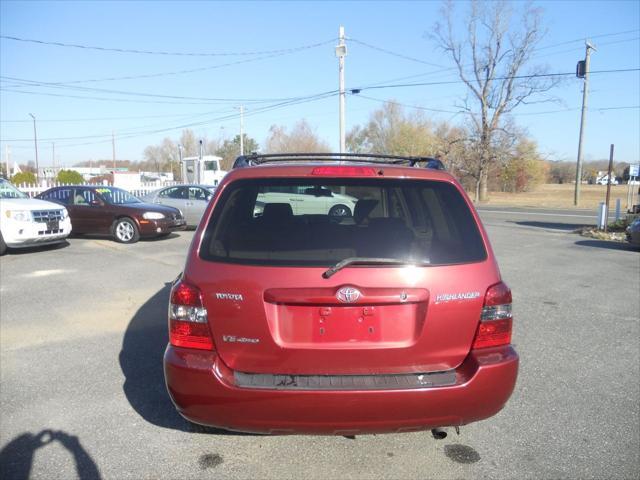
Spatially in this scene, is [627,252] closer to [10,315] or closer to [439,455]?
[439,455]

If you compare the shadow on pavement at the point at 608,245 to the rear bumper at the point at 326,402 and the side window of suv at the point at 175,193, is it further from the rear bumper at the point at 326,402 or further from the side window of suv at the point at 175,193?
the rear bumper at the point at 326,402

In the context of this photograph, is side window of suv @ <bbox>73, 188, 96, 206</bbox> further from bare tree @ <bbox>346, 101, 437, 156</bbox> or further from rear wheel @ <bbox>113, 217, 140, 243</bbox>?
bare tree @ <bbox>346, 101, 437, 156</bbox>

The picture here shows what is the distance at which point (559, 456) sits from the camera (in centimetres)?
298

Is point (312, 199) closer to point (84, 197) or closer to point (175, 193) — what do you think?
Answer: point (84, 197)

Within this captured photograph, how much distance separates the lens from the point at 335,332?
244 cm

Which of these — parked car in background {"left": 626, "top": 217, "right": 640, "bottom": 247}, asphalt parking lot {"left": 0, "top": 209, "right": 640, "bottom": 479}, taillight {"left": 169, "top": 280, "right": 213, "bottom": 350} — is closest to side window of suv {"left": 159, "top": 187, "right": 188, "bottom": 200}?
asphalt parking lot {"left": 0, "top": 209, "right": 640, "bottom": 479}

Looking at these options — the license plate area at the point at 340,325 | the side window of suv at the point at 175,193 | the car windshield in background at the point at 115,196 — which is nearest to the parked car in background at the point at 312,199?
the license plate area at the point at 340,325

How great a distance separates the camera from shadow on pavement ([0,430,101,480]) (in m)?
2.75

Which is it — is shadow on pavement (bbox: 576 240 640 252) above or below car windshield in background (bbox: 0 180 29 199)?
below

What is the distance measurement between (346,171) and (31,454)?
101 inches

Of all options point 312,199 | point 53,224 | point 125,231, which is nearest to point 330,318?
point 312,199

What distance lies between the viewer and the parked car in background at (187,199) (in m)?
15.4

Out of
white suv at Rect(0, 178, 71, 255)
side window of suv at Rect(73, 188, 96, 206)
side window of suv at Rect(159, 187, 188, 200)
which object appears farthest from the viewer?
side window of suv at Rect(159, 187, 188, 200)

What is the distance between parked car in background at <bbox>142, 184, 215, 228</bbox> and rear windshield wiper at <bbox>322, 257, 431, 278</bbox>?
521 inches
